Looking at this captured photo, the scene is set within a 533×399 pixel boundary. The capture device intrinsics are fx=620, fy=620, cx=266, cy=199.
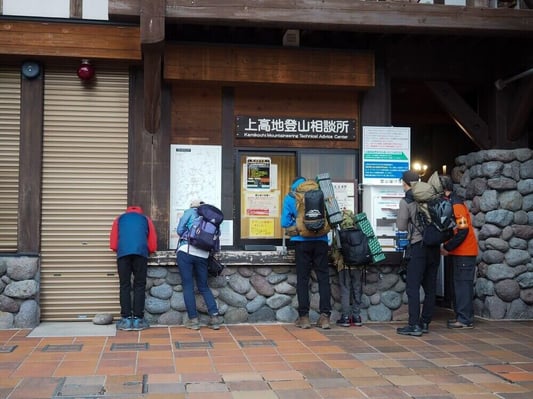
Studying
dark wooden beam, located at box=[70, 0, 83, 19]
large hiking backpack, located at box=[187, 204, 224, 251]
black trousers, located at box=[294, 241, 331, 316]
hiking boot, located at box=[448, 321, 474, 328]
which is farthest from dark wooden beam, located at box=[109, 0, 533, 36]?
hiking boot, located at box=[448, 321, 474, 328]

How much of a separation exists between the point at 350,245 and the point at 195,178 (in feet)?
6.97

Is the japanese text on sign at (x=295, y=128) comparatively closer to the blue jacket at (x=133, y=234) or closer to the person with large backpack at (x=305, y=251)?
the person with large backpack at (x=305, y=251)

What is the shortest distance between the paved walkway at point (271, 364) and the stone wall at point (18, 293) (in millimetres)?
186

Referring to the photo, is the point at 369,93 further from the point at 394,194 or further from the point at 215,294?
the point at 215,294

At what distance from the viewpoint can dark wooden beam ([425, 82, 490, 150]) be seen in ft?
27.5

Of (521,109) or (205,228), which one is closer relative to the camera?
(205,228)

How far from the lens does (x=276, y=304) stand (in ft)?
25.1

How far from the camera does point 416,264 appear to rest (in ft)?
22.9

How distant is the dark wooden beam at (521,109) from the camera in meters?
7.81

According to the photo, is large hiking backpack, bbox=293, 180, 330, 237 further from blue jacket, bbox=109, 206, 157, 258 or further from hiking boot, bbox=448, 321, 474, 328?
hiking boot, bbox=448, 321, 474, 328

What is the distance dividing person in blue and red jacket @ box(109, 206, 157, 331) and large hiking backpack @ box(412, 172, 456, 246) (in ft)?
10.2

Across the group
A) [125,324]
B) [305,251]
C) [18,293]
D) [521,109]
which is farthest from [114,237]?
[521,109]

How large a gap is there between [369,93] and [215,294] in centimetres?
330

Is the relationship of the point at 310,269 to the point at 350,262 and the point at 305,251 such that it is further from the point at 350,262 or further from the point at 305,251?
the point at 350,262
